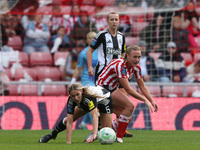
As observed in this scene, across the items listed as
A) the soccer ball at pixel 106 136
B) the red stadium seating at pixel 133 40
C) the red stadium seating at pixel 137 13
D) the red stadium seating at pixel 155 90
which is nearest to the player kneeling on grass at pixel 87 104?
the soccer ball at pixel 106 136

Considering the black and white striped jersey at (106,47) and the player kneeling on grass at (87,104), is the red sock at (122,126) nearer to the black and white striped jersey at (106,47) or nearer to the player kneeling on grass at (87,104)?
the player kneeling on grass at (87,104)

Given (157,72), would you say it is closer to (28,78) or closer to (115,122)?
(28,78)

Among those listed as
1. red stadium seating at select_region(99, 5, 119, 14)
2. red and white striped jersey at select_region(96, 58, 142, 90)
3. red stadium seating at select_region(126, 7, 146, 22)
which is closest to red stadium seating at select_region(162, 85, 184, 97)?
red stadium seating at select_region(126, 7, 146, 22)

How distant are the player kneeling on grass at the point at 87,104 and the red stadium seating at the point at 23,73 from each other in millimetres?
6827

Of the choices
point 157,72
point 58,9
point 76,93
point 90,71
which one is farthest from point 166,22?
point 76,93

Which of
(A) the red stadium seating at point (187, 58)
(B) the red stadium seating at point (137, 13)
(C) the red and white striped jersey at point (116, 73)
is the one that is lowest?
(A) the red stadium seating at point (187, 58)

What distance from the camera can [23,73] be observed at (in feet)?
44.2

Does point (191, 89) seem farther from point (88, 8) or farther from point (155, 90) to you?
point (88, 8)

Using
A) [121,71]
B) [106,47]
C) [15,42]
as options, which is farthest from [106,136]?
[15,42]

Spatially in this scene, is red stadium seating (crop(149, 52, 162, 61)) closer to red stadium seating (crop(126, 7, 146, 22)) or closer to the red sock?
red stadium seating (crop(126, 7, 146, 22))

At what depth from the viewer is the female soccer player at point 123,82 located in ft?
21.8

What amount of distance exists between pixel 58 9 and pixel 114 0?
180 cm

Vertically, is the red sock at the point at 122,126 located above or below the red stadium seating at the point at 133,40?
below

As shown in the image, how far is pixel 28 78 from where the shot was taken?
44.4 feet
